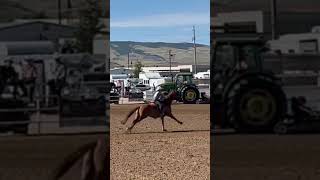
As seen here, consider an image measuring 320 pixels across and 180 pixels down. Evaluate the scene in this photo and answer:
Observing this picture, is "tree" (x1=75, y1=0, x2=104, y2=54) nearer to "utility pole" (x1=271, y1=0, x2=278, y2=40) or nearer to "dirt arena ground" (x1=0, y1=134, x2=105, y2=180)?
"dirt arena ground" (x1=0, y1=134, x2=105, y2=180)

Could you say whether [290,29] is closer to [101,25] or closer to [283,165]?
[283,165]

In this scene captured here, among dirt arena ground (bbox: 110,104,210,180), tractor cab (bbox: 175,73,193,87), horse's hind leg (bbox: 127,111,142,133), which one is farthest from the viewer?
tractor cab (bbox: 175,73,193,87)

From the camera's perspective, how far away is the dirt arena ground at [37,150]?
3.15 metres

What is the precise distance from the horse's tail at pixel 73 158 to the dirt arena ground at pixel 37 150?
22 millimetres

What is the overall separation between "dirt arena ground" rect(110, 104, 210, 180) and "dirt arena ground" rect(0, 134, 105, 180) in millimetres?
2582

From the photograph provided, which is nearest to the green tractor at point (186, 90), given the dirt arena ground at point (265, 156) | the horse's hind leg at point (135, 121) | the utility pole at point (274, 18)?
the horse's hind leg at point (135, 121)

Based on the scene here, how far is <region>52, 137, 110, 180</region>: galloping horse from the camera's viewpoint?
3189 millimetres

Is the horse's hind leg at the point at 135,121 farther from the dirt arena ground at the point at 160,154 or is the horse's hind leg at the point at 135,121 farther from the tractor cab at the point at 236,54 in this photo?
the tractor cab at the point at 236,54

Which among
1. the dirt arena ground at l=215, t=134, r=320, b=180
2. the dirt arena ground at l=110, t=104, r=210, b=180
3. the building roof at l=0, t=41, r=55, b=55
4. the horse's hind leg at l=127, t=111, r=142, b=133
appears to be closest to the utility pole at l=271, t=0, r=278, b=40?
the dirt arena ground at l=215, t=134, r=320, b=180

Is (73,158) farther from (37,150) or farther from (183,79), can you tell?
(183,79)

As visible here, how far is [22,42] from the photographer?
124 inches

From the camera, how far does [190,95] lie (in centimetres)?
2338

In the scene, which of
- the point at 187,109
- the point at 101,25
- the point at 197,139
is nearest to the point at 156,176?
the point at 101,25

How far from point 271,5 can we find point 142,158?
4691 millimetres
